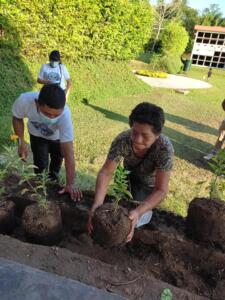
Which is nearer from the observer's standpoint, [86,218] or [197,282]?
[197,282]

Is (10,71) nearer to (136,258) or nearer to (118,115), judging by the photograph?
(118,115)

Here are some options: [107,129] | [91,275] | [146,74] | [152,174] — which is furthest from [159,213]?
[146,74]

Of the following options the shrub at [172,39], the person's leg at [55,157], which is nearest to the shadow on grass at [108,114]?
the person's leg at [55,157]

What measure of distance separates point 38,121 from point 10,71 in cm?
481

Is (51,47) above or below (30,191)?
above

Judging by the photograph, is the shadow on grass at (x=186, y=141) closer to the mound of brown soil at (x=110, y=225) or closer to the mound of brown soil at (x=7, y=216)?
the mound of brown soil at (x=110, y=225)

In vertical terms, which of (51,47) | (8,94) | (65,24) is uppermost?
(65,24)

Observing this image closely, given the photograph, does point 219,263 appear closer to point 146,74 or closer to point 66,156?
point 66,156

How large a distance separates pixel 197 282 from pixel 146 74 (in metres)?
16.5

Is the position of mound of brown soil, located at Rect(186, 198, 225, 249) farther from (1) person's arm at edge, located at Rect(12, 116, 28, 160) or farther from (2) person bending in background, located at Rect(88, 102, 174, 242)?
(1) person's arm at edge, located at Rect(12, 116, 28, 160)

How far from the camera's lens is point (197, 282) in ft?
6.83

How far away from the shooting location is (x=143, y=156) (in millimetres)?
2420

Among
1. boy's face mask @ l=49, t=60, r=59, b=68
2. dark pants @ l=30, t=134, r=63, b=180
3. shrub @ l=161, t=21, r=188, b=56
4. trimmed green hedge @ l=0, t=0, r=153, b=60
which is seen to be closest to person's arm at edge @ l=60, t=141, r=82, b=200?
dark pants @ l=30, t=134, r=63, b=180

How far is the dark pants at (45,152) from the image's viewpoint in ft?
11.2
